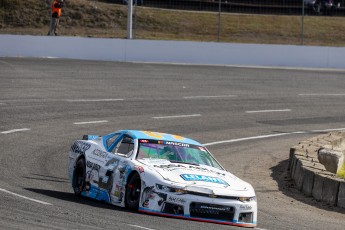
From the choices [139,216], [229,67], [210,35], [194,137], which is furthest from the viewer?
[210,35]

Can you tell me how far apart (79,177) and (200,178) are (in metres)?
2.48

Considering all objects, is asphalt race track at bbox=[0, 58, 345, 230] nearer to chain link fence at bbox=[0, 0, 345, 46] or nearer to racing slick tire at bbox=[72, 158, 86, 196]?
racing slick tire at bbox=[72, 158, 86, 196]

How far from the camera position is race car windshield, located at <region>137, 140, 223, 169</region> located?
12734 millimetres

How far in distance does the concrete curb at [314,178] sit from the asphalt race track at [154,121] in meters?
0.21

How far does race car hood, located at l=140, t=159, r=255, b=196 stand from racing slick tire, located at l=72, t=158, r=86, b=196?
1.37 meters

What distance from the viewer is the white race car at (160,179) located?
11.5m

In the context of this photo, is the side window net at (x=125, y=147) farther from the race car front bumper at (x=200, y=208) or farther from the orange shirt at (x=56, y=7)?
the orange shirt at (x=56, y=7)

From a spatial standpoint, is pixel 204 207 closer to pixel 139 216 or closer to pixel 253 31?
pixel 139 216

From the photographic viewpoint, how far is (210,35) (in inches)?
1748

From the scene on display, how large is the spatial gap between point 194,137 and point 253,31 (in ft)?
79.0

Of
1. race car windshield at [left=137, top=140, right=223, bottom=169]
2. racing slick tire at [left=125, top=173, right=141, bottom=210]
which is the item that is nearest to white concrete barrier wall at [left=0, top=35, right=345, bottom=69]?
race car windshield at [left=137, top=140, right=223, bottom=169]

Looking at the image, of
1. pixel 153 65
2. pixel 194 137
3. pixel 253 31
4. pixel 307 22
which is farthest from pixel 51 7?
pixel 194 137

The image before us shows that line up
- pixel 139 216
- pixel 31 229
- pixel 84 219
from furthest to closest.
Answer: pixel 139 216 < pixel 84 219 < pixel 31 229

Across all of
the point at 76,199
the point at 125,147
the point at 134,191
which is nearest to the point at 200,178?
the point at 134,191
